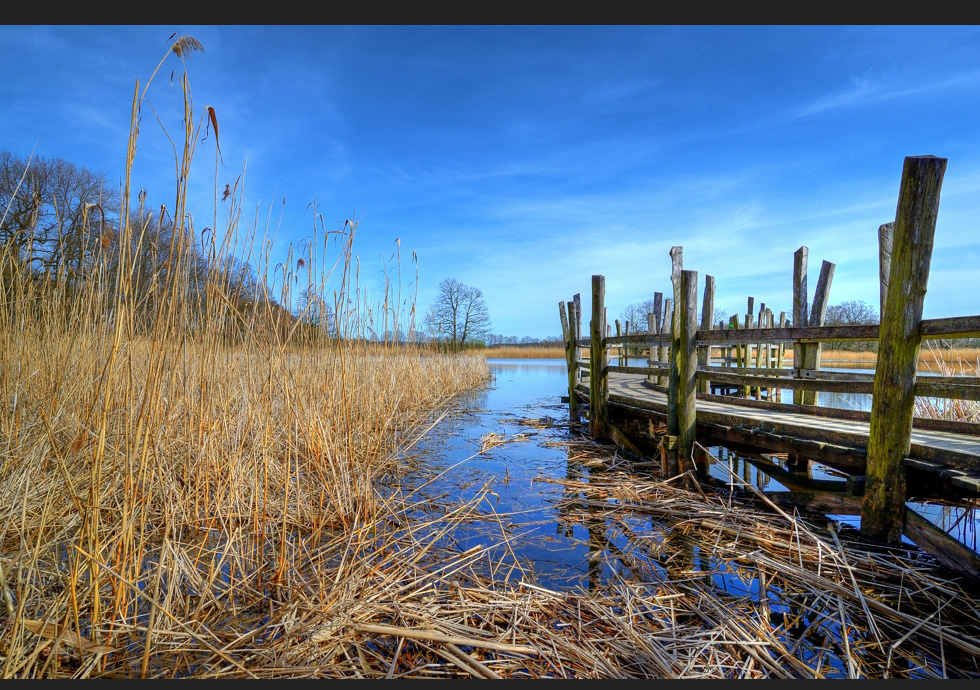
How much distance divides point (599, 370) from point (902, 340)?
4.14 metres

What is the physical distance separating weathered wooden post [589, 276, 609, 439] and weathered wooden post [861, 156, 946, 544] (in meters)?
3.83

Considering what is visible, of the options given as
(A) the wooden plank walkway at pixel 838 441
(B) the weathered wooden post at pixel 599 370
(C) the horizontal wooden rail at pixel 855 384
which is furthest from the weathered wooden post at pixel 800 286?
(A) the wooden plank walkway at pixel 838 441

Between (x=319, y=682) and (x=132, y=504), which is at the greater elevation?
(x=132, y=504)

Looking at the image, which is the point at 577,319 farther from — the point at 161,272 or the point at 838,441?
the point at 161,272

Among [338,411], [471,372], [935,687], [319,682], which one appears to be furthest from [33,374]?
[471,372]

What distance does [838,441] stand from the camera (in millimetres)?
3268

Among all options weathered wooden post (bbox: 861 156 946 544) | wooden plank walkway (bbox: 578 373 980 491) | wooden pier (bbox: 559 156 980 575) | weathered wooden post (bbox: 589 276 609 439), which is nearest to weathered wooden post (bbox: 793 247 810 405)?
wooden pier (bbox: 559 156 980 575)

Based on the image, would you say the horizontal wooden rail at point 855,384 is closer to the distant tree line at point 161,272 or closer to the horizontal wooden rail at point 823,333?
the horizontal wooden rail at point 823,333

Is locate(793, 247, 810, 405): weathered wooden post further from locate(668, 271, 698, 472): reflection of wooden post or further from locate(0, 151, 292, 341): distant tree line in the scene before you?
locate(0, 151, 292, 341): distant tree line

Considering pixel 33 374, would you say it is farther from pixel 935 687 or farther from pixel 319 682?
pixel 935 687

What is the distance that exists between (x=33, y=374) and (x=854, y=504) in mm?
5500

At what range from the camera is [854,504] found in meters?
3.09

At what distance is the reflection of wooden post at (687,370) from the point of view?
4391mm

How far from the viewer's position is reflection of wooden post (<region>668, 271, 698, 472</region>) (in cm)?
439
